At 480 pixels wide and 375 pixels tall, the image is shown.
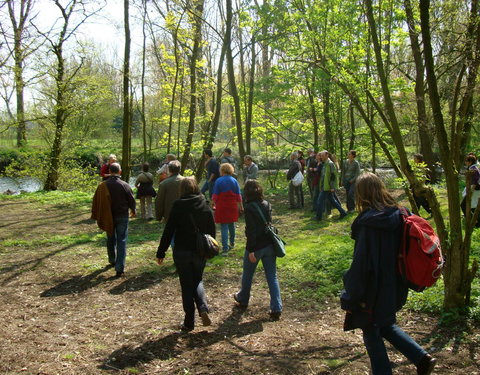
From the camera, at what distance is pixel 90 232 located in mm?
11445

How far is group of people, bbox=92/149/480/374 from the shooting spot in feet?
10.5

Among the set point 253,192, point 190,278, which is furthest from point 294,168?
point 190,278

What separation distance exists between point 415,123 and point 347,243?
406cm

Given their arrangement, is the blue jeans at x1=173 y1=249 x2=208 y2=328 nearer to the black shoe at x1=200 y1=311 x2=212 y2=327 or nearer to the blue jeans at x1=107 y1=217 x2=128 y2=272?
the black shoe at x1=200 y1=311 x2=212 y2=327

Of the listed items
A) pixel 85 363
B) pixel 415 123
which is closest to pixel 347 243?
pixel 415 123

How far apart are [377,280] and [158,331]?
9.87 feet

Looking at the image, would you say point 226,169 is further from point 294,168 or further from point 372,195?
point 294,168

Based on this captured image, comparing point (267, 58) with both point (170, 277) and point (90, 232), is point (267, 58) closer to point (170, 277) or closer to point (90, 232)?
point (90, 232)

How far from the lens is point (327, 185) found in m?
11.6

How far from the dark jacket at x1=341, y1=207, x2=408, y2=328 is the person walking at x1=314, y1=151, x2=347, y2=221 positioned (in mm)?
8455

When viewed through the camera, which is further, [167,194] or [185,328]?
[167,194]

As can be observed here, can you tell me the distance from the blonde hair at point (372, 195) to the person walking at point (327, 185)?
8335 millimetres

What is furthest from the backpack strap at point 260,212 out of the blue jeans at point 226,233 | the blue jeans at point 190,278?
the blue jeans at point 226,233

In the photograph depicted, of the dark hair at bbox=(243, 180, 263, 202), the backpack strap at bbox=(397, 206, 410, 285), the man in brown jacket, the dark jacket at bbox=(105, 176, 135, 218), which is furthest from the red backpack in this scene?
the dark jacket at bbox=(105, 176, 135, 218)
